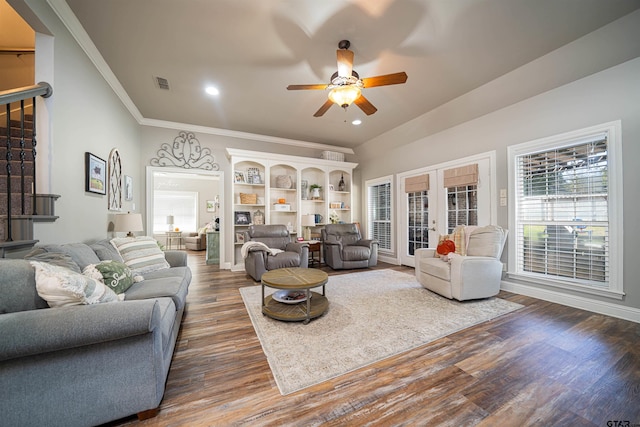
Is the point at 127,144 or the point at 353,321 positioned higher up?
the point at 127,144

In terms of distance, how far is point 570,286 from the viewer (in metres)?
2.84

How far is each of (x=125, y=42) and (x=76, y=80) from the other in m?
0.63

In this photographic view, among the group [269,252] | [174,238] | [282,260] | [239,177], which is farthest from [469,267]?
[174,238]

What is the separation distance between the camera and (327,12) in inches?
84.0

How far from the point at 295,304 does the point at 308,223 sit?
2897 mm

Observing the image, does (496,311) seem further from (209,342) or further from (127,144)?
(127,144)

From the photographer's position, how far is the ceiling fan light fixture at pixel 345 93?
95.0 inches

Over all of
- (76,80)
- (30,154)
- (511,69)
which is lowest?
(30,154)

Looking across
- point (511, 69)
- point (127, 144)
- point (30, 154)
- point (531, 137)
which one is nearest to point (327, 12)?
point (511, 69)

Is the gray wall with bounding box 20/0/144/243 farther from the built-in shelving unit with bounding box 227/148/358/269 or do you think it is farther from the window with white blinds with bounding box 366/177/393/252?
the window with white blinds with bounding box 366/177/393/252

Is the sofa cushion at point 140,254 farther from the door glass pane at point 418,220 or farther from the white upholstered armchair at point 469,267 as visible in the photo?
the door glass pane at point 418,220

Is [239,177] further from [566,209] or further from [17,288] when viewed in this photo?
[566,209]

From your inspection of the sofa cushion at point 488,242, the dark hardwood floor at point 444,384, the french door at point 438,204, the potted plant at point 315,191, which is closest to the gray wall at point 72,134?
the dark hardwood floor at point 444,384

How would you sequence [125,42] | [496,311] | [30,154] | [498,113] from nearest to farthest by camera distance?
[30,154], [125,42], [496,311], [498,113]
